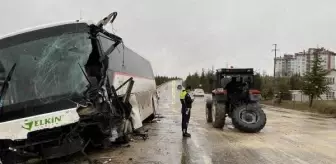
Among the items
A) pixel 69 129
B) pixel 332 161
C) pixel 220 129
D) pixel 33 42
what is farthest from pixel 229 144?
pixel 33 42

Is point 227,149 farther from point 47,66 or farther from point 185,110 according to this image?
point 47,66

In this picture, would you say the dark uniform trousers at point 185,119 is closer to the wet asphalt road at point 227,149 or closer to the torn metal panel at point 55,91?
the wet asphalt road at point 227,149

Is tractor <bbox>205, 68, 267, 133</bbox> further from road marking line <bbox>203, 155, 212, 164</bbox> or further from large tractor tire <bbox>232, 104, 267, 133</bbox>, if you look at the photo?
road marking line <bbox>203, 155, 212, 164</bbox>

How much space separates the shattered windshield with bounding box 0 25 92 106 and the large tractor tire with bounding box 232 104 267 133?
8008mm

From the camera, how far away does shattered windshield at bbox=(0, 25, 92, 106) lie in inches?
324

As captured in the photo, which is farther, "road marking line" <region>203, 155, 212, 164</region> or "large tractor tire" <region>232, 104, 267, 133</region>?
"large tractor tire" <region>232, 104, 267, 133</region>

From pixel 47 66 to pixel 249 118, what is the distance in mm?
9117

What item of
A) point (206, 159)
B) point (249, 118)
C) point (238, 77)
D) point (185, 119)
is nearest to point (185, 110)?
point (185, 119)

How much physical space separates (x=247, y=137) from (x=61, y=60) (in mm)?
7332

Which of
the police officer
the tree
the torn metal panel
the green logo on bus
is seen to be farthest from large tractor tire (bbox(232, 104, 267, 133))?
the tree

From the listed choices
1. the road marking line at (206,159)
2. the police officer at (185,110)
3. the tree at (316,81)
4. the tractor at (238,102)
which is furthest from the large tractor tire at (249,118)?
the tree at (316,81)

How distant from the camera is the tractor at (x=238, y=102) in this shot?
15.3m

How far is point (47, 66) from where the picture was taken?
8508mm

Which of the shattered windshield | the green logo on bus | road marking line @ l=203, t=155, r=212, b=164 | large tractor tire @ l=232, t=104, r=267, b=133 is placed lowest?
road marking line @ l=203, t=155, r=212, b=164
